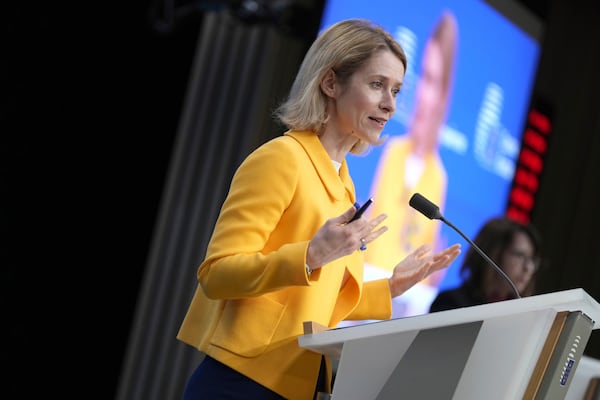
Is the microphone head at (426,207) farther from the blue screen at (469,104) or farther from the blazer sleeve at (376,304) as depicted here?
the blue screen at (469,104)

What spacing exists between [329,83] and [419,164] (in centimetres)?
211

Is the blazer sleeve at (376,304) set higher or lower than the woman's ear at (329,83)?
lower

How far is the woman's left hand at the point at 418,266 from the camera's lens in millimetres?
1868

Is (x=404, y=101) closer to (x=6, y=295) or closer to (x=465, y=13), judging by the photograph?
(x=465, y=13)

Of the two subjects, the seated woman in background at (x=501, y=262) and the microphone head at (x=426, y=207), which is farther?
the seated woman in background at (x=501, y=262)

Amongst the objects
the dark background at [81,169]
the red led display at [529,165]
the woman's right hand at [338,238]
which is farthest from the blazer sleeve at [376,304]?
the red led display at [529,165]

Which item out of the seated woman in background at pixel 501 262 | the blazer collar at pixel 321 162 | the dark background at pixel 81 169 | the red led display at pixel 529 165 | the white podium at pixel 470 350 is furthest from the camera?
the red led display at pixel 529 165

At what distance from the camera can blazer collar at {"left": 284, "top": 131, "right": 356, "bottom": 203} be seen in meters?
1.72

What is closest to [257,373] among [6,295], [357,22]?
[357,22]

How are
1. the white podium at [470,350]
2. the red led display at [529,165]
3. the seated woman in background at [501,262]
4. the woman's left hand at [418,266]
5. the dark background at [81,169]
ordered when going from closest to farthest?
1. the white podium at [470,350]
2. the woman's left hand at [418,266]
3. the seated woman in background at [501,262]
4. the dark background at [81,169]
5. the red led display at [529,165]

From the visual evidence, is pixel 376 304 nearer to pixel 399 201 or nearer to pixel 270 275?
pixel 270 275

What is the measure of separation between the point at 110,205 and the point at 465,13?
1761mm

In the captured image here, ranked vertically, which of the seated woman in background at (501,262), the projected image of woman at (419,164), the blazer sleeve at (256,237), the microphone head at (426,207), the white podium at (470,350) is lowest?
the white podium at (470,350)

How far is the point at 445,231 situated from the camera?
400 centimetres
